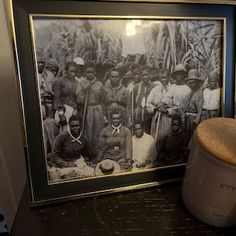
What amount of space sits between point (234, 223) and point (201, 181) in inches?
4.1

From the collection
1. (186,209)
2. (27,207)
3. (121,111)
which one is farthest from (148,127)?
(27,207)

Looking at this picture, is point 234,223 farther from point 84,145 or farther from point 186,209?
point 84,145

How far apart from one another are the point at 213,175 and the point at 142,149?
0.55 ft

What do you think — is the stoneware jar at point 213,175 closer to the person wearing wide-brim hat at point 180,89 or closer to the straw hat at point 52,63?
the person wearing wide-brim hat at point 180,89

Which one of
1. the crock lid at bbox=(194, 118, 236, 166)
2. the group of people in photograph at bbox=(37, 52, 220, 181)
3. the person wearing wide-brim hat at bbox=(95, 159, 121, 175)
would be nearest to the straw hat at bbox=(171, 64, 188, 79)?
the group of people in photograph at bbox=(37, 52, 220, 181)

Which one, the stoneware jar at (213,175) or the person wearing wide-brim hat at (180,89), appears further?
the person wearing wide-brim hat at (180,89)

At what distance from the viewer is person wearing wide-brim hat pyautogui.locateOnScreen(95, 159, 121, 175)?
56 cm

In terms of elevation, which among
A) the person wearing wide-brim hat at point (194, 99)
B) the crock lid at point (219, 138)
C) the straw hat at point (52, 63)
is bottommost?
the crock lid at point (219, 138)

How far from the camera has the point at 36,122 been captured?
50 cm

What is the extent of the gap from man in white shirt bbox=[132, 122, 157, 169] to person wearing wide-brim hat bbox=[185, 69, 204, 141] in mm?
95

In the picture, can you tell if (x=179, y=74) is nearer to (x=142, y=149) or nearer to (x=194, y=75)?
(x=194, y=75)

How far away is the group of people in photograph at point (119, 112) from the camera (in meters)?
0.51

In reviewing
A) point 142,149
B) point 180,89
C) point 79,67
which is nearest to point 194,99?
point 180,89

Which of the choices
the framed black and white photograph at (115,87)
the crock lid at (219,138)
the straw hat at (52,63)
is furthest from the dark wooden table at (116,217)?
the straw hat at (52,63)
